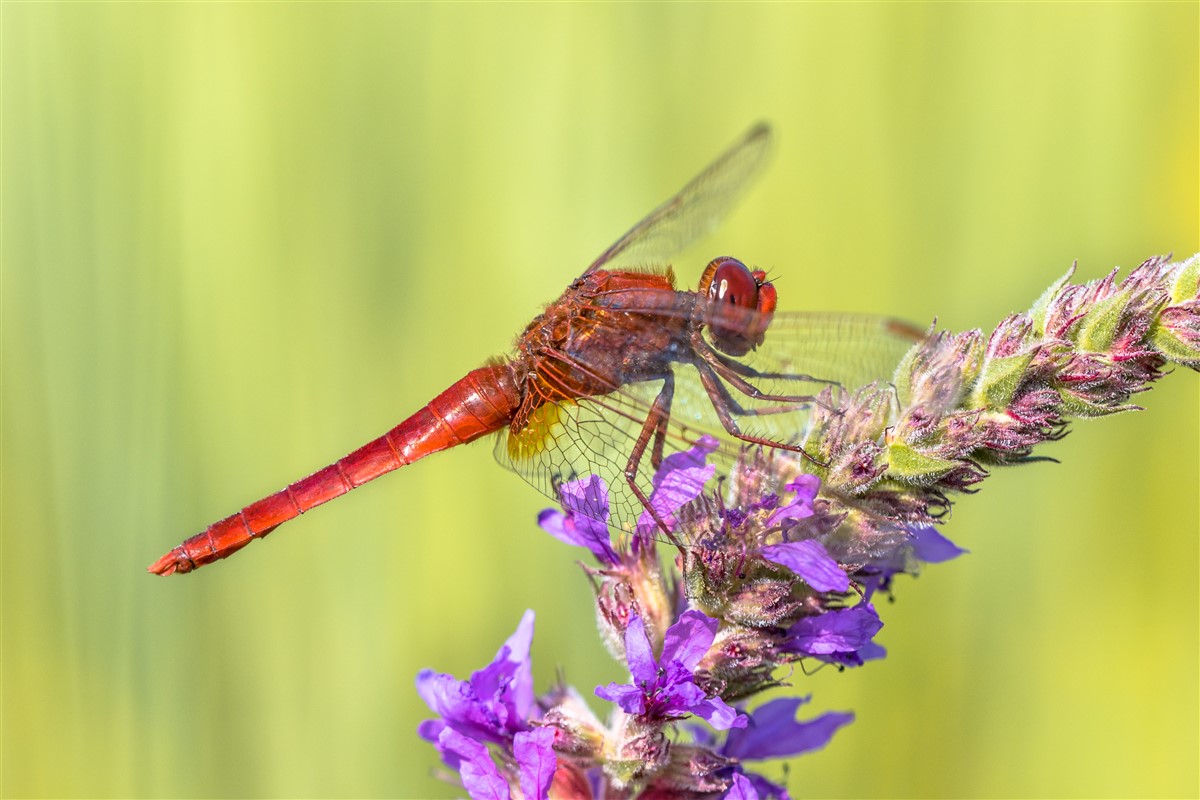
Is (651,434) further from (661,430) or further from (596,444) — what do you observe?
(596,444)

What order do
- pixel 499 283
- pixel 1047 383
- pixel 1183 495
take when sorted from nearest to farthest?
pixel 1047 383 → pixel 1183 495 → pixel 499 283

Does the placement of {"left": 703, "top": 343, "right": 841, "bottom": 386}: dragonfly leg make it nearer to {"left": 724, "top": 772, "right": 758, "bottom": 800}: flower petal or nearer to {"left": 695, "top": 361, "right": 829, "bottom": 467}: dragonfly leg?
{"left": 695, "top": 361, "right": 829, "bottom": 467}: dragonfly leg

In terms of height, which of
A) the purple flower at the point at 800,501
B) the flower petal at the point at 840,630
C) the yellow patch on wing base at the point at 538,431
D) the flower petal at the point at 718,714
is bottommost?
the flower petal at the point at 718,714

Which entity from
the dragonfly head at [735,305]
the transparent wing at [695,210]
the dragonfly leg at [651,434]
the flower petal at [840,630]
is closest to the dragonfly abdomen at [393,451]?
the dragonfly leg at [651,434]

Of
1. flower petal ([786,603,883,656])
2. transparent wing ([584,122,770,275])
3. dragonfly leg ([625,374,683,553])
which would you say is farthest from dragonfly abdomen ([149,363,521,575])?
flower petal ([786,603,883,656])

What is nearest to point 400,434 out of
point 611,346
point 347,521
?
point 611,346

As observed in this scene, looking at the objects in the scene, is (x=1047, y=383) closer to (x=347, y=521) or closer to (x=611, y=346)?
(x=611, y=346)

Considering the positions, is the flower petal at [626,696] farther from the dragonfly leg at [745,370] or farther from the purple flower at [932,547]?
the dragonfly leg at [745,370]
